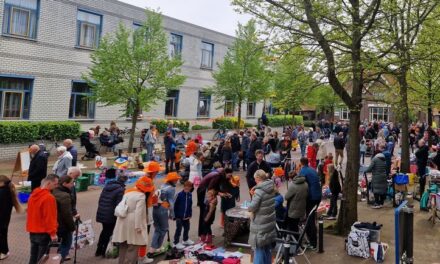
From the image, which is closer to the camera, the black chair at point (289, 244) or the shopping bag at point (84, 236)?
the black chair at point (289, 244)

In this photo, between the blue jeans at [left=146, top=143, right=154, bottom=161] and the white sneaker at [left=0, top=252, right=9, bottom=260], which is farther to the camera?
the blue jeans at [left=146, top=143, right=154, bottom=161]

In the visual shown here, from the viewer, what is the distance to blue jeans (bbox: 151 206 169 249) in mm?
7562

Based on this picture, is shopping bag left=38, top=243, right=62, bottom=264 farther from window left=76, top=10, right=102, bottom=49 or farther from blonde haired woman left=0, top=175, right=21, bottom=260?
window left=76, top=10, right=102, bottom=49

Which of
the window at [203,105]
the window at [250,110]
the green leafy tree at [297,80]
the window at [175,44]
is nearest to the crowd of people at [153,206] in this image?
the green leafy tree at [297,80]

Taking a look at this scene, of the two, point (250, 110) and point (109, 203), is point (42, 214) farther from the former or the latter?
point (250, 110)

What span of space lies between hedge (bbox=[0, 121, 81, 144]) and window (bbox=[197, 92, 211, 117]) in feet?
43.6

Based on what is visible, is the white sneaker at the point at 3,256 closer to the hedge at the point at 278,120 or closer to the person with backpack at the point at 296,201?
the person with backpack at the point at 296,201

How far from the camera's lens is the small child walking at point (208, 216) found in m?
8.20

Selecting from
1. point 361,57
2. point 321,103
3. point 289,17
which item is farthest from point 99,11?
point 321,103

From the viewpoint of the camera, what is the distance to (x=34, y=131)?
18.0m

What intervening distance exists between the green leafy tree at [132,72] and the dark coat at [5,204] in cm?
1293

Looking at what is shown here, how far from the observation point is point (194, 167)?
1293cm

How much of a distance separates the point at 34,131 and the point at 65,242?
42.9 feet

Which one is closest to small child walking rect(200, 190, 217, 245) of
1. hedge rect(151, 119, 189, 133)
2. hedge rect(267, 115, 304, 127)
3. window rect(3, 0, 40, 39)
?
window rect(3, 0, 40, 39)
